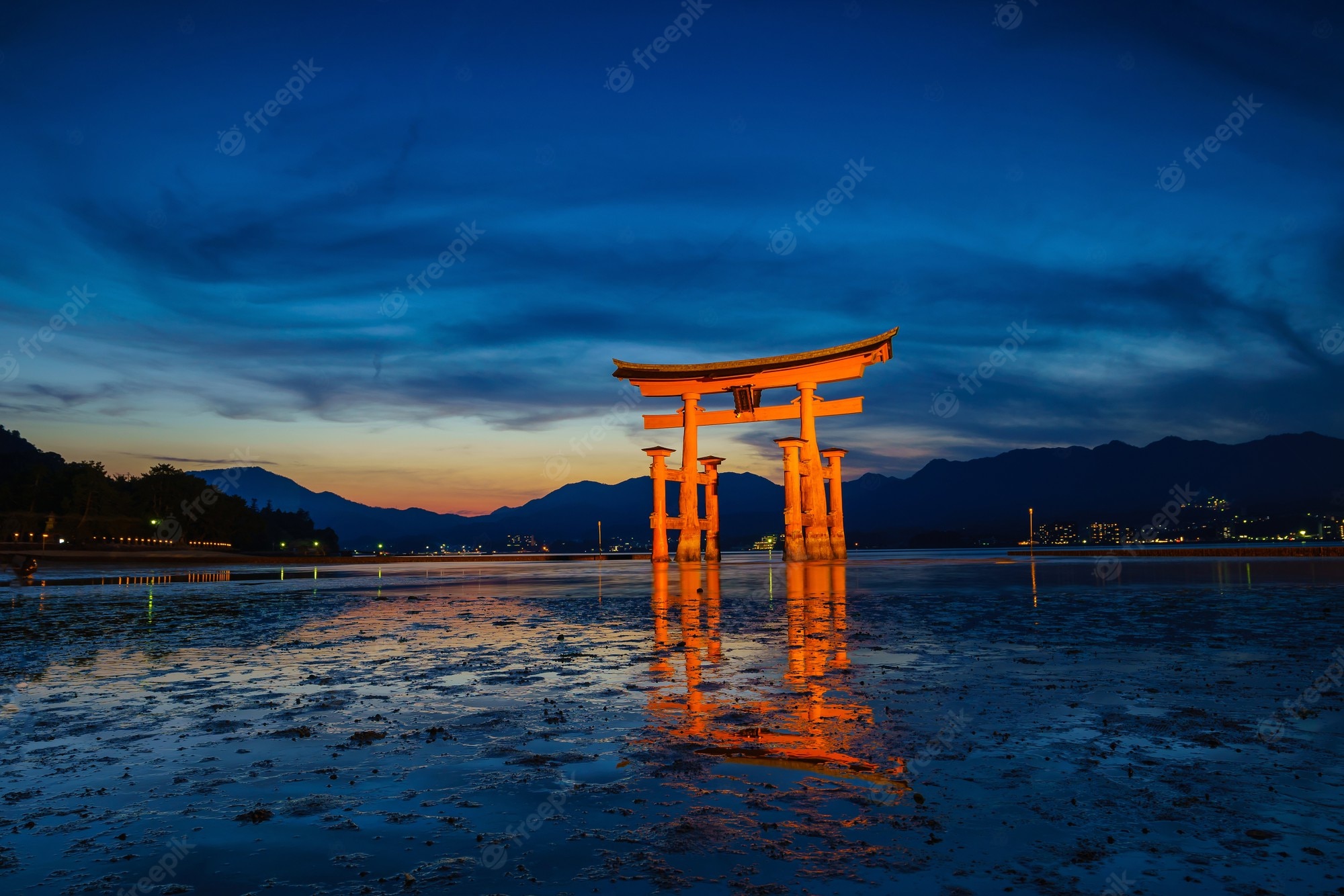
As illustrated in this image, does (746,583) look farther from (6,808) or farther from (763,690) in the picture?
(6,808)

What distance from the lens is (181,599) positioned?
2650 centimetres

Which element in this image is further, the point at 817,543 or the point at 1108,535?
the point at 1108,535

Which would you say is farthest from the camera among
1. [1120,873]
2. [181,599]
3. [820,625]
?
[181,599]

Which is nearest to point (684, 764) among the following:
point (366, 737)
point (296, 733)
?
point (366, 737)

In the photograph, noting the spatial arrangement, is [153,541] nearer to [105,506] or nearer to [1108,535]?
[105,506]

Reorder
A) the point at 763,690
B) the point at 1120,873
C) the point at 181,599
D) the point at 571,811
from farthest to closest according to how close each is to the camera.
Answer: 1. the point at 181,599
2. the point at 763,690
3. the point at 571,811
4. the point at 1120,873

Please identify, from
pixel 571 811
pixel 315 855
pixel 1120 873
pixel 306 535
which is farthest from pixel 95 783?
pixel 306 535

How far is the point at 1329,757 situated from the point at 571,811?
5.56m

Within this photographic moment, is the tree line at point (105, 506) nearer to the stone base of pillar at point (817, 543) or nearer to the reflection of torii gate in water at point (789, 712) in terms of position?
the stone base of pillar at point (817, 543)

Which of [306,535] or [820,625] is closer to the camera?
[820,625]

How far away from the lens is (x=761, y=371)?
54.2m

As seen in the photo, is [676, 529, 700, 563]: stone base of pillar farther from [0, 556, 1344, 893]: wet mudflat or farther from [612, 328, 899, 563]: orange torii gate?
[0, 556, 1344, 893]: wet mudflat

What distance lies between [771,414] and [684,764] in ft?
172

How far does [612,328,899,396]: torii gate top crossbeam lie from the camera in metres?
50.1
